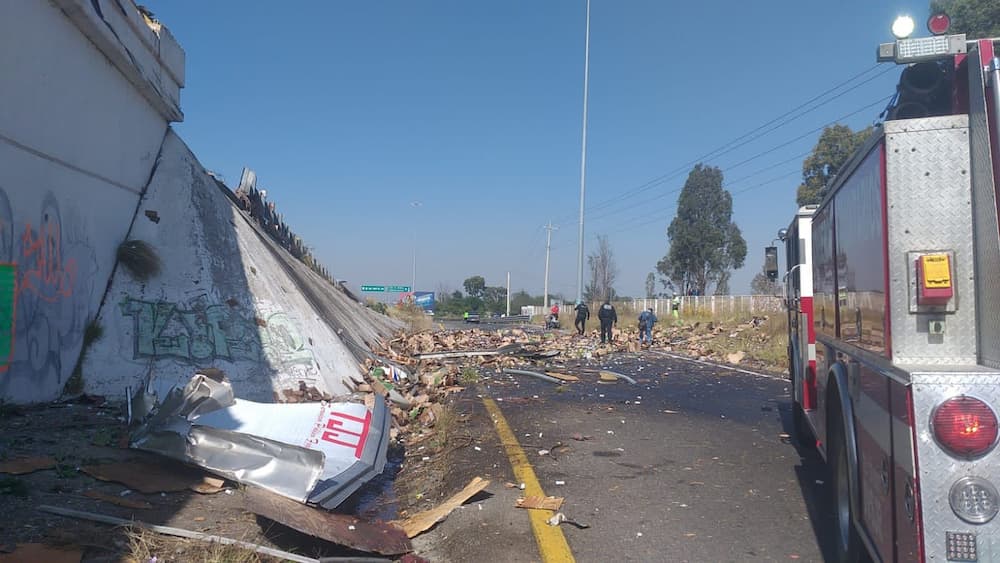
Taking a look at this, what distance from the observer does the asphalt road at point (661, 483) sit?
459 centimetres

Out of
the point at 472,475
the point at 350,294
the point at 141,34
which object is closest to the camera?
the point at 472,475

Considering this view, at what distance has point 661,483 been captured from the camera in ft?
19.8

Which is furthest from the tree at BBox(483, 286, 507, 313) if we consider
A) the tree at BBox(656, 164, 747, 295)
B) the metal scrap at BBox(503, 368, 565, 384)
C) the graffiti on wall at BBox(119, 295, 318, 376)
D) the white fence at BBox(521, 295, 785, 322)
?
the graffiti on wall at BBox(119, 295, 318, 376)

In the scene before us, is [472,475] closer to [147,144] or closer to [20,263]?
[20,263]

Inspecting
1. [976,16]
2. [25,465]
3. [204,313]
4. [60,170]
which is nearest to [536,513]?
[25,465]

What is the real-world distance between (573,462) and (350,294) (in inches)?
787

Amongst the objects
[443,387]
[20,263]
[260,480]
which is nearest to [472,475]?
[260,480]

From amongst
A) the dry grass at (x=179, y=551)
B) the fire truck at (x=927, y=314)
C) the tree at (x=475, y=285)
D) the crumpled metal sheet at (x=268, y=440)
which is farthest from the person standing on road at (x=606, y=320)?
the tree at (x=475, y=285)

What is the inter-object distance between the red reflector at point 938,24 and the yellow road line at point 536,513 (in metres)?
3.54

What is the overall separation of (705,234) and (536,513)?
56082 mm

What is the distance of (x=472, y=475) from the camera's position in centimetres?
624

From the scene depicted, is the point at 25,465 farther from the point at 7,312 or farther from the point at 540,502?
the point at 540,502

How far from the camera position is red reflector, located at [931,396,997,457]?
8.43ft

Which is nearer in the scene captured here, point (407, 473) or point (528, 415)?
point (407, 473)
